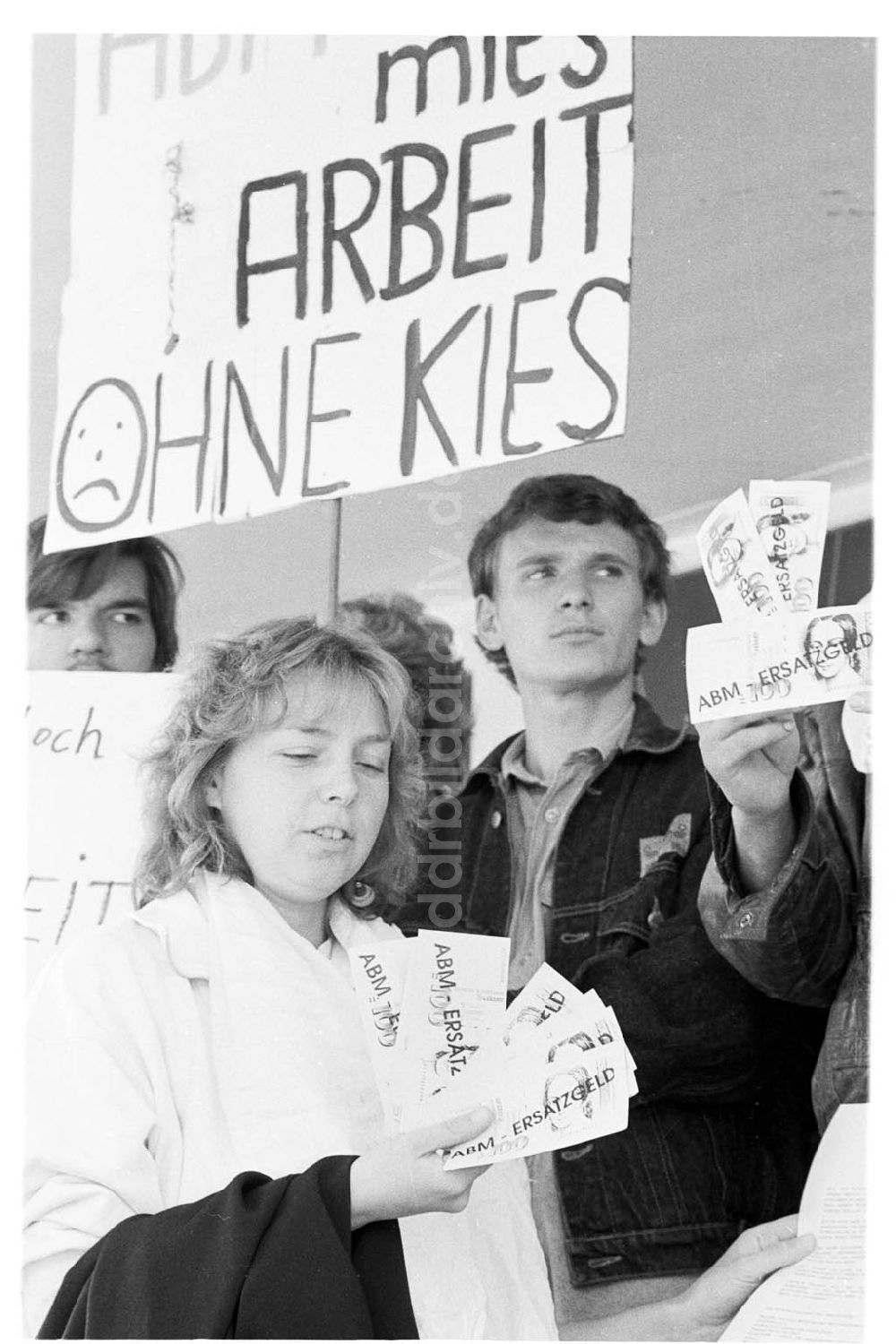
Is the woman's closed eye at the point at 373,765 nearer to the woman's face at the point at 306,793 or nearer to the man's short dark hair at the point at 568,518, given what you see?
the woman's face at the point at 306,793

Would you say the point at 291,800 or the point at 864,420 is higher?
the point at 864,420

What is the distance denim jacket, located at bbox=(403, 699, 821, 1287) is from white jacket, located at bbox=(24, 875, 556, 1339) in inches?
4.9

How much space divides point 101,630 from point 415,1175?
82 centimetres

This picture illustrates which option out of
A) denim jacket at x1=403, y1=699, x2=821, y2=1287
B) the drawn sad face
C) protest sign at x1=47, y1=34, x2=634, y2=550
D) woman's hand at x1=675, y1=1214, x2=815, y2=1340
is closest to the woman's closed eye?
denim jacket at x1=403, y1=699, x2=821, y2=1287

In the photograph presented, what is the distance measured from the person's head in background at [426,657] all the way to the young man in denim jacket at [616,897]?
5cm

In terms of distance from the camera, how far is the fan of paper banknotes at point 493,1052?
2.06 metres

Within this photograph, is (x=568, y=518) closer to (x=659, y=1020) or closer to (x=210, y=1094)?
(x=659, y=1020)

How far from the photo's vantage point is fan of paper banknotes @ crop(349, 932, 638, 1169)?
2.06m

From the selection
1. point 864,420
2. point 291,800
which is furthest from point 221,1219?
point 864,420

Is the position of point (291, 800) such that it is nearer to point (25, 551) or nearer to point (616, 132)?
point (25, 551)

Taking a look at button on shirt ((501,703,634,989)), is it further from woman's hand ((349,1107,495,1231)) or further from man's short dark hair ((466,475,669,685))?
woman's hand ((349,1107,495,1231))

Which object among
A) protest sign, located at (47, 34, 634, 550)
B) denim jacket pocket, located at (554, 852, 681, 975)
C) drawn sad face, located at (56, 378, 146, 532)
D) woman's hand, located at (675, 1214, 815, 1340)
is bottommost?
woman's hand, located at (675, 1214, 815, 1340)

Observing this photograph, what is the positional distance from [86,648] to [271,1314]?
2.91ft

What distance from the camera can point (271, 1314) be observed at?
78.0 inches
